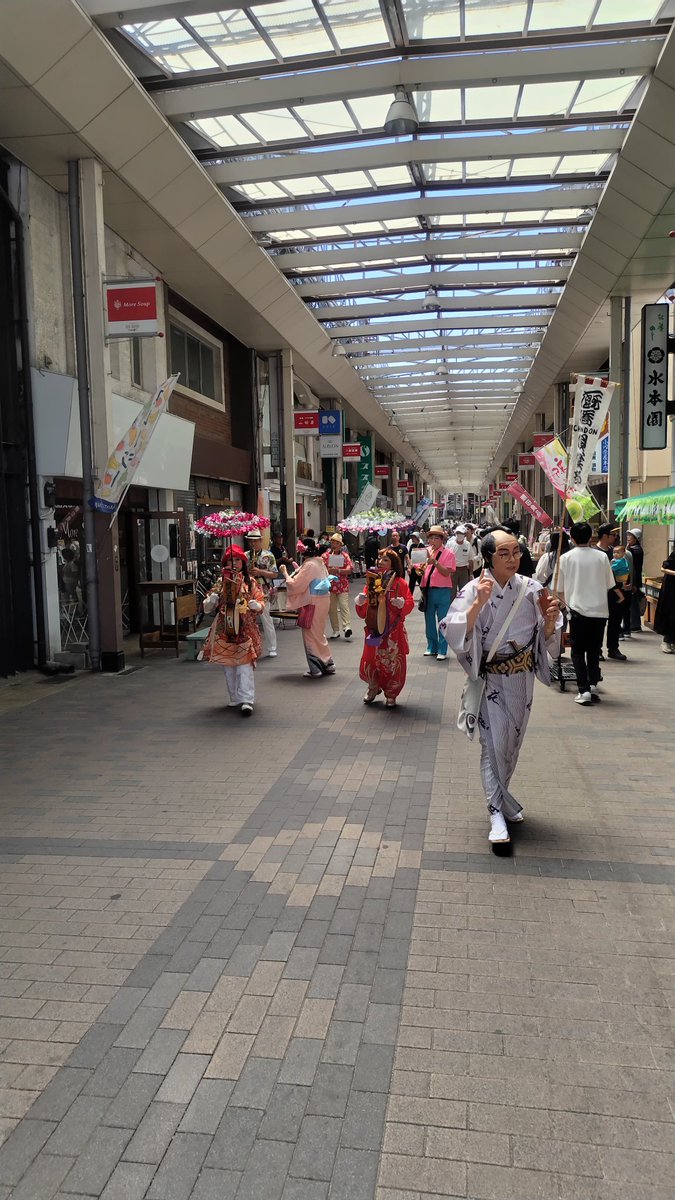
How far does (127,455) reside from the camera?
9711 mm

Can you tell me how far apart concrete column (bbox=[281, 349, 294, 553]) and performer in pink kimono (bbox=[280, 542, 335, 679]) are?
12.1 meters

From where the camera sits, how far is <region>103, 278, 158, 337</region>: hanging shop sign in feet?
32.2

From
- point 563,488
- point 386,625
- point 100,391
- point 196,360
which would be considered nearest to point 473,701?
point 386,625

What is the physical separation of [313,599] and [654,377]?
683 centimetres

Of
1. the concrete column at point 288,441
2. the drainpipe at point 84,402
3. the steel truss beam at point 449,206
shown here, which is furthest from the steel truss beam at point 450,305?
the drainpipe at point 84,402

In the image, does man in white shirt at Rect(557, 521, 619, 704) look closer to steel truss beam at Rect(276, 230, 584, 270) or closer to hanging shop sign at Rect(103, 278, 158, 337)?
hanging shop sign at Rect(103, 278, 158, 337)

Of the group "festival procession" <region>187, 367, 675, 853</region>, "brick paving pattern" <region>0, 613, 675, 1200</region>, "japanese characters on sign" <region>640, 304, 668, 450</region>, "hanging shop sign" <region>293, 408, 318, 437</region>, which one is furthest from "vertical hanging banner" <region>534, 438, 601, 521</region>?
"hanging shop sign" <region>293, 408, 318, 437</region>

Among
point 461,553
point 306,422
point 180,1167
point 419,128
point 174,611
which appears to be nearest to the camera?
point 180,1167

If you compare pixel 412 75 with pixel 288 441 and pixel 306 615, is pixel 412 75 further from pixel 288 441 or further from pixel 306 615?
pixel 288 441

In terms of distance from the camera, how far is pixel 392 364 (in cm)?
2453

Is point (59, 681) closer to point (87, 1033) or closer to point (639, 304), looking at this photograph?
point (87, 1033)

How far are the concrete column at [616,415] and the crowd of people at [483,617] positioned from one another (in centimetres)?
153

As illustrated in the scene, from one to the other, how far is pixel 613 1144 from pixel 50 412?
9.68 metres

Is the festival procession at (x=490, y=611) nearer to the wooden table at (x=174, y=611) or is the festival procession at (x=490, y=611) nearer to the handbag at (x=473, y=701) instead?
the handbag at (x=473, y=701)
